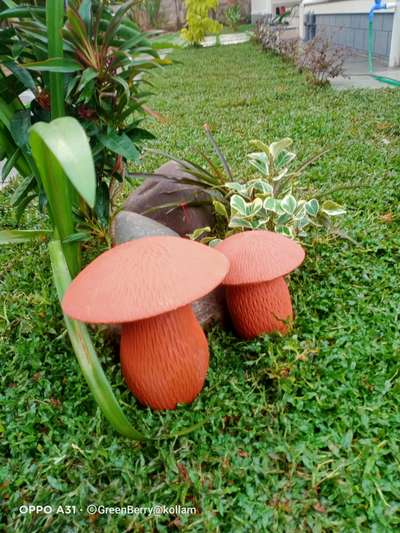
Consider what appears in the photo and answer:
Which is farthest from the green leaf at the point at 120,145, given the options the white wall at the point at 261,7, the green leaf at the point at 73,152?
the white wall at the point at 261,7

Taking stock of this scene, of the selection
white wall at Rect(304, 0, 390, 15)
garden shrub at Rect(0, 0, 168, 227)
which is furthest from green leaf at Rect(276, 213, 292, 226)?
white wall at Rect(304, 0, 390, 15)

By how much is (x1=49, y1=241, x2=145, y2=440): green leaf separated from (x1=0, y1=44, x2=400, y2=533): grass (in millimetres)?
148

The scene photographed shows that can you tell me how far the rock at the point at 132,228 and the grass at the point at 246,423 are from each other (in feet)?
1.39

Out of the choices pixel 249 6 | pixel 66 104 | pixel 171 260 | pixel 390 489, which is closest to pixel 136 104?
pixel 66 104

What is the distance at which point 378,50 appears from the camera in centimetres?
852

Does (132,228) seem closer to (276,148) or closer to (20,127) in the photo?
(20,127)

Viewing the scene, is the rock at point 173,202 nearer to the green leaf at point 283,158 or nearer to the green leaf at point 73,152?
the green leaf at point 283,158

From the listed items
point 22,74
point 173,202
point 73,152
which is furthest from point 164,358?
point 22,74

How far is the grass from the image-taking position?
1.23m

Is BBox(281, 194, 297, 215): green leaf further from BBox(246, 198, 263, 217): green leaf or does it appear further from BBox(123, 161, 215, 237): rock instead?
BBox(123, 161, 215, 237): rock

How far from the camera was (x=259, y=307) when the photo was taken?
1735mm

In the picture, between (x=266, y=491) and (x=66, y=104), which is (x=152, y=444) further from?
(x=66, y=104)

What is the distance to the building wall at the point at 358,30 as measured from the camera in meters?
7.94

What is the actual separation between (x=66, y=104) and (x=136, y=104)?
280 millimetres
